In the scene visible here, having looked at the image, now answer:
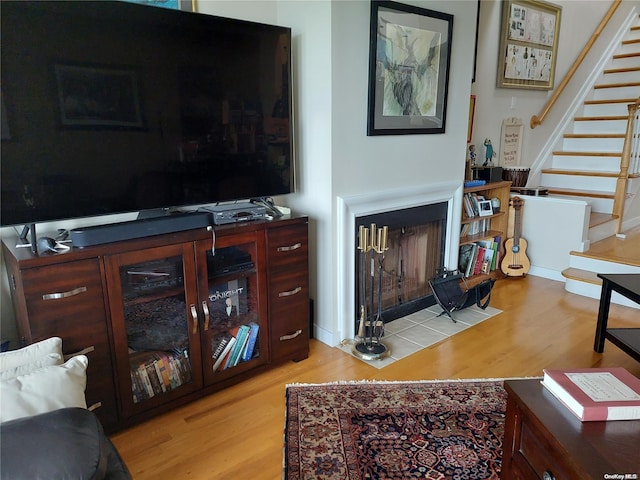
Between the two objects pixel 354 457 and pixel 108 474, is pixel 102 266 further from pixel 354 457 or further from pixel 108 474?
pixel 354 457

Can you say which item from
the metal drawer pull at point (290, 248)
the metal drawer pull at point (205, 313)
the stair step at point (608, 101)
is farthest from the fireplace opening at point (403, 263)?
the stair step at point (608, 101)

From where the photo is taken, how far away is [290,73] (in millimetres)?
2334

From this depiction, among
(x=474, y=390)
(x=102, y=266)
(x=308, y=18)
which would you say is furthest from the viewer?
(x=308, y=18)

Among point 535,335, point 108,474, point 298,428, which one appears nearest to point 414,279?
point 535,335

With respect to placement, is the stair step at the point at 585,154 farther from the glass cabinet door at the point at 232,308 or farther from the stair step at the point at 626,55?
the glass cabinet door at the point at 232,308

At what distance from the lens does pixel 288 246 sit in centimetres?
236

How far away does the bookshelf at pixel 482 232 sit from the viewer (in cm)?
365

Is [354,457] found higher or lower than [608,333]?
lower

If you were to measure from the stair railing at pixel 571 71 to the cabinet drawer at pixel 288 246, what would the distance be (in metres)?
3.24

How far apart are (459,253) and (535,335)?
3.14 feet

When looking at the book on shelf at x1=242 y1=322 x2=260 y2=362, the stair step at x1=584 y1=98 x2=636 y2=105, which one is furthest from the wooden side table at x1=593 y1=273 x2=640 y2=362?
the stair step at x1=584 y1=98 x2=636 y2=105

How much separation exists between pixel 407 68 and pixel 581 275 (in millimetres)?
2215

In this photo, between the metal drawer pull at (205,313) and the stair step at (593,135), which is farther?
the stair step at (593,135)

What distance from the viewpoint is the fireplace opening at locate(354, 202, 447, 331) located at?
2857 millimetres
